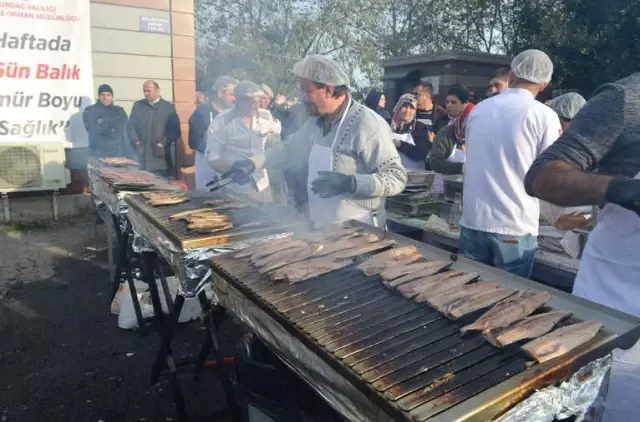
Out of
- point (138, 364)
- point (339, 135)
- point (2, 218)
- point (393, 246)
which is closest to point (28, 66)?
point (2, 218)

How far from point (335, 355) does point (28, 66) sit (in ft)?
29.6

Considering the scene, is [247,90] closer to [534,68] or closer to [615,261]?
[534,68]

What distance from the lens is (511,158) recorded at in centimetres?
321

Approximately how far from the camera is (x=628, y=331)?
1700mm

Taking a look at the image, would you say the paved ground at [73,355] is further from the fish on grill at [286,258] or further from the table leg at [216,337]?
the fish on grill at [286,258]

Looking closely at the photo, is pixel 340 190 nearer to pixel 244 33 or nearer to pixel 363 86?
pixel 244 33

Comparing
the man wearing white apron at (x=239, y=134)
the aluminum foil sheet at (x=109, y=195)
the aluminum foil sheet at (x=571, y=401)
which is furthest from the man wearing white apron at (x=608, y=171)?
the man wearing white apron at (x=239, y=134)

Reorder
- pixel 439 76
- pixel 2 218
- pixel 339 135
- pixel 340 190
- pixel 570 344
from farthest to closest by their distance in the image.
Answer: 1. pixel 439 76
2. pixel 2 218
3. pixel 339 135
4. pixel 340 190
5. pixel 570 344

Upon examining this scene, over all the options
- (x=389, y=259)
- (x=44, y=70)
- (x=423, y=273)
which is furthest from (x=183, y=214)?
(x=44, y=70)

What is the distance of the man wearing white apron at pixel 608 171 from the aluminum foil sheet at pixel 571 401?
0.42 metres

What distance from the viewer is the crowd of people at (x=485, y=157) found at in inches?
68.6

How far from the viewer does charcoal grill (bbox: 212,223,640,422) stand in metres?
1.42

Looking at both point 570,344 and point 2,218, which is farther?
point 2,218

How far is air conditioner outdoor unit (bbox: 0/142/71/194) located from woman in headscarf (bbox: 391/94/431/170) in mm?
6103
